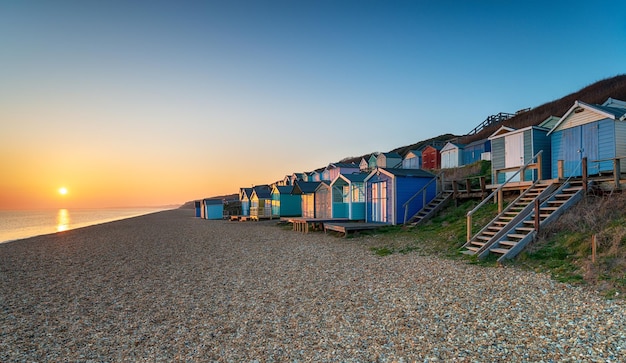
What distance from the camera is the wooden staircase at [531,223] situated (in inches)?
407

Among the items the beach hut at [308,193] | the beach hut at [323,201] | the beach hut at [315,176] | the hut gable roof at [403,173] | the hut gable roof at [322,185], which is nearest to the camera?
the hut gable roof at [403,173]

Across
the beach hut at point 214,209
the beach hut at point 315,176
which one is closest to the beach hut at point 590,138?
the beach hut at point 315,176

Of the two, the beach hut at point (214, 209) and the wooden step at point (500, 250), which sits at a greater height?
the wooden step at point (500, 250)

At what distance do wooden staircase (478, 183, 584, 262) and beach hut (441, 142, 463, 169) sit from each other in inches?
985

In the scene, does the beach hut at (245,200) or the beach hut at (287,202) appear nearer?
the beach hut at (287,202)

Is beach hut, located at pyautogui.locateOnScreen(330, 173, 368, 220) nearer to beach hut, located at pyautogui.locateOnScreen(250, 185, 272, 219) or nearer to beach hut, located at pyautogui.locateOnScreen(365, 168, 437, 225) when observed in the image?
beach hut, located at pyautogui.locateOnScreen(365, 168, 437, 225)

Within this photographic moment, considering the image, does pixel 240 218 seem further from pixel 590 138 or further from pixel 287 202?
pixel 590 138

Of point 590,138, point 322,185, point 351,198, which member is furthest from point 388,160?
point 590,138

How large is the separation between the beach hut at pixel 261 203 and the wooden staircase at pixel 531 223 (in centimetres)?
2886

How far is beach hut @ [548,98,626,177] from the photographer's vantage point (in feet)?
44.8

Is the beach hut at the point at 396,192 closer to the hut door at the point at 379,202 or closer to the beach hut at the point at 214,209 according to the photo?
the hut door at the point at 379,202

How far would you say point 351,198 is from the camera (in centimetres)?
2309

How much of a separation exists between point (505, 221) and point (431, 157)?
33533 millimetres

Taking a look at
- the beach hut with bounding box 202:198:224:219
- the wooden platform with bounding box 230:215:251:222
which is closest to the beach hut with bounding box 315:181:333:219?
the wooden platform with bounding box 230:215:251:222
